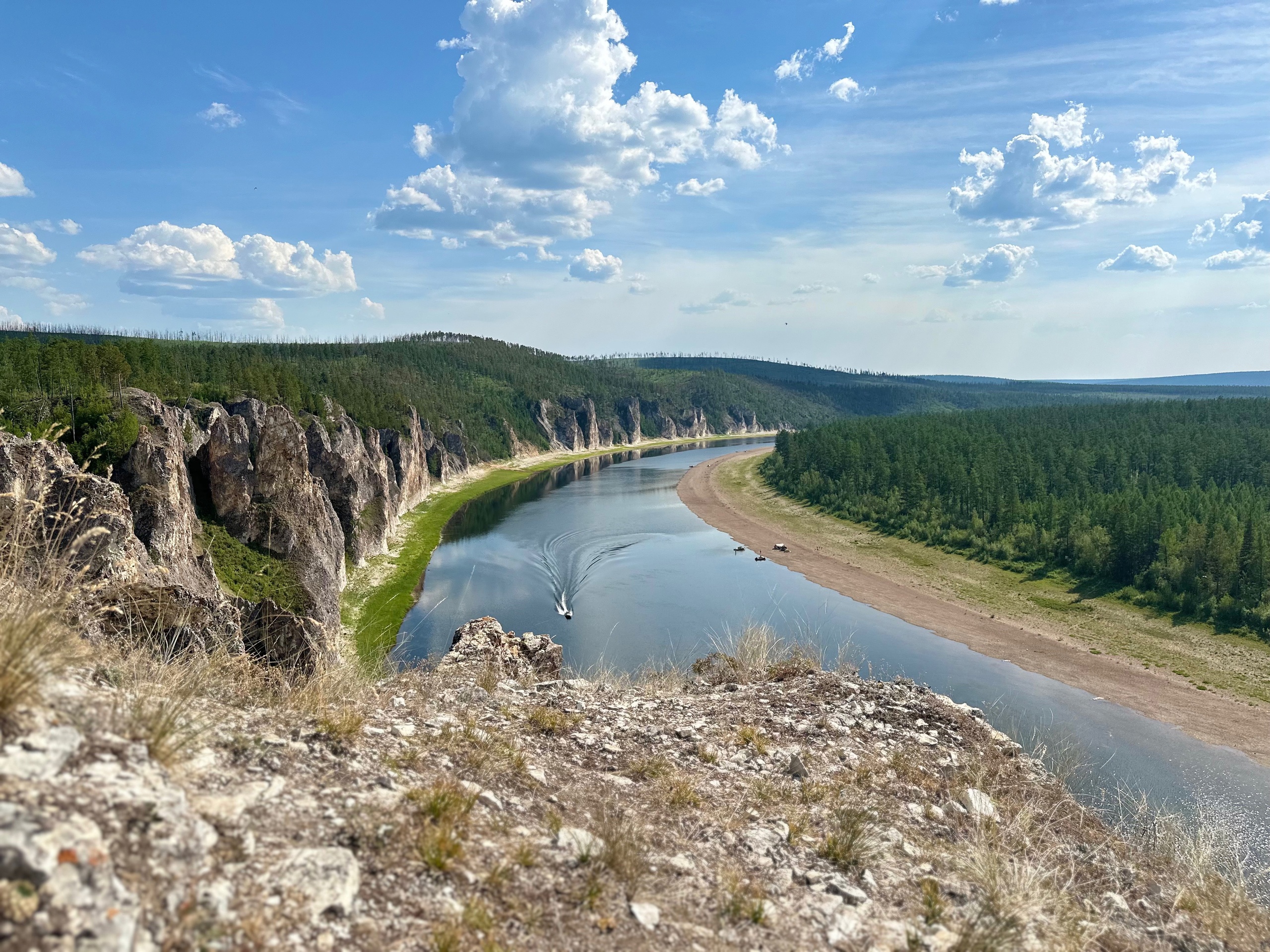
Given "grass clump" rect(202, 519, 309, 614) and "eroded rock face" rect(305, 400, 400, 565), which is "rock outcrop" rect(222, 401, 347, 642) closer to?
"grass clump" rect(202, 519, 309, 614)

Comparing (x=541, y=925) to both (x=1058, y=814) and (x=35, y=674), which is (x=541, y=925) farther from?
(x=1058, y=814)

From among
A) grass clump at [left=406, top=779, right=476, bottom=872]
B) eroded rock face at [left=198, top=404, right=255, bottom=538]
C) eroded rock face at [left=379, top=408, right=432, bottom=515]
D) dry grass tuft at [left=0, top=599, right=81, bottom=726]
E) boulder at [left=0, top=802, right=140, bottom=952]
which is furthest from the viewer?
eroded rock face at [left=379, top=408, right=432, bottom=515]

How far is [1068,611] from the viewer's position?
50812 millimetres

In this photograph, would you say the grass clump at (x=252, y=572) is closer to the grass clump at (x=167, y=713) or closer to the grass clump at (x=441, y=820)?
the grass clump at (x=167, y=713)

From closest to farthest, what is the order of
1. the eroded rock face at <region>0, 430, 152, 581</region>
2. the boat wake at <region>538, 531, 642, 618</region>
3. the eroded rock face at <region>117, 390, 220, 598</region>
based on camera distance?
the eroded rock face at <region>0, 430, 152, 581</region> < the eroded rock face at <region>117, 390, 220, 598</region> < the boat wake at <region>538, 531, 642, 618</region>

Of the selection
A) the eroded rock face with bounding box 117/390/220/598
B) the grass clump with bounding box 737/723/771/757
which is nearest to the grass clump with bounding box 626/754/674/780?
the grass clump with bounding box 737/723/771/757

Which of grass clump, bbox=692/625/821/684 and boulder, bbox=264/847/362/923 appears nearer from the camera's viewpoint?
boulder, bbox=264/847/362/923

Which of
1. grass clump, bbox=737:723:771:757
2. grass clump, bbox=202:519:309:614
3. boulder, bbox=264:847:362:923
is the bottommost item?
grass clump, bbox=202:519:309:614

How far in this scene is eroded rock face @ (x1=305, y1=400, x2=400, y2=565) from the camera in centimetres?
5591

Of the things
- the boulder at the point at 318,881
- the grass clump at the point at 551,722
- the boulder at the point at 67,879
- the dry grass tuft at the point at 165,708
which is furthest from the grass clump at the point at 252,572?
the boulder at the point at 67,879

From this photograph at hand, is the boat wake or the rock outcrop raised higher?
the rock outcrop

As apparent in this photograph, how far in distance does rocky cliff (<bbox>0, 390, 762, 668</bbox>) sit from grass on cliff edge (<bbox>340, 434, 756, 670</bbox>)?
1.32m

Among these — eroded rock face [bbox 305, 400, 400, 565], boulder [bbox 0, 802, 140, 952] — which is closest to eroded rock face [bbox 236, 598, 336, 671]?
boulder [bbox 0, 802, 140, 952]

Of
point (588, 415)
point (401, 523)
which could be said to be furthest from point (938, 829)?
point (588, 415)
